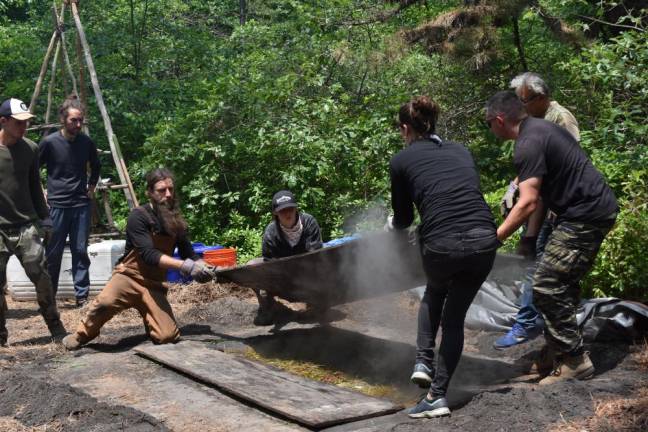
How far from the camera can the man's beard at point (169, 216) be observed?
612 cm

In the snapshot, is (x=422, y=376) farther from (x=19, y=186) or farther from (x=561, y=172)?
(x=19, y=186)

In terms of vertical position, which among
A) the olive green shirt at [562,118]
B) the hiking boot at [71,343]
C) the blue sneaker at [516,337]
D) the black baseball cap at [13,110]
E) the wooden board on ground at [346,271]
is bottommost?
the blue sneaker at [516,337]

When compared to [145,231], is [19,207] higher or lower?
higher

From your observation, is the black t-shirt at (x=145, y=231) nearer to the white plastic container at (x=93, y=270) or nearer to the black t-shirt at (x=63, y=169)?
the black t-shirt at (x=63, y=169)

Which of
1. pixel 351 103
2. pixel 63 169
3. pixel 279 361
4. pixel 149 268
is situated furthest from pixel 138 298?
pixel 351 103

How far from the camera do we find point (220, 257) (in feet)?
29.5

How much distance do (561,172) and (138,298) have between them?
3.52m

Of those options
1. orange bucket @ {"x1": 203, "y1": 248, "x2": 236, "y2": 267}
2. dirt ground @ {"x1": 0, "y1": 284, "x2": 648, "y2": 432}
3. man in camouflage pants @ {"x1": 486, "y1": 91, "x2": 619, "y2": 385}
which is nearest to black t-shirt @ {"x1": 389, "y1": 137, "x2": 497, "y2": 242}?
man in camouflage pants @ {"x1": 486, "y1": 91, "x2": 619, "y2": 385}

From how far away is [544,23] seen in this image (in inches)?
387

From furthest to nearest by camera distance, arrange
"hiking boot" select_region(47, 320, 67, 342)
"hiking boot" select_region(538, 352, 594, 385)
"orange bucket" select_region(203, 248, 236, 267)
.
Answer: "orange bucket" select_region(203, 248, 236, 267)
"hiking boot" select_region(47, 320, 67, 342)
"hiking boot" select_region(538, 352, 594, 385)

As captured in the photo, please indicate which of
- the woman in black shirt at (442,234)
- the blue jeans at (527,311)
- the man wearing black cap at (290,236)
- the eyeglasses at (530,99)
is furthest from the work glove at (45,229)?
the eyeglasses at (530,99)

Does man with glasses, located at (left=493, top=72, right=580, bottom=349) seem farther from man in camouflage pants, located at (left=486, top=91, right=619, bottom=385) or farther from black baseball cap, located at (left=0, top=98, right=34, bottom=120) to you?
black baseball cap, located at (left=0, top=98, right=34, bottom=120)

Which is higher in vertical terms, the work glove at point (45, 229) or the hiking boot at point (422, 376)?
the work glove at point (45, 229)

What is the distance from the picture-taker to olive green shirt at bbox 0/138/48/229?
20.7ft
